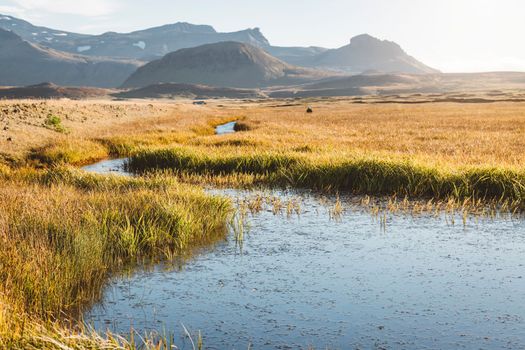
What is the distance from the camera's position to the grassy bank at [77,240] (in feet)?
23.7

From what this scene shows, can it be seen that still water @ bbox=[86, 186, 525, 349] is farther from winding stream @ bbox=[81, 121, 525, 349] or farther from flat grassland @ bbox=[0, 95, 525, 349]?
flat grassland @ bbox=[0, 95, 525, 349]

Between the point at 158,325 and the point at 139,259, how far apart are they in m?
2.89

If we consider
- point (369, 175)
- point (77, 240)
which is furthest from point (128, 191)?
point (369, 175)

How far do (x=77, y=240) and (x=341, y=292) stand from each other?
175 inches

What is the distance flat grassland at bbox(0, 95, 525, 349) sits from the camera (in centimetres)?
753

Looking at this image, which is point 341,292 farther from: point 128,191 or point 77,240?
point 128,191

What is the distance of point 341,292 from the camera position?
328 inches

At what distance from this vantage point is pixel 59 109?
4112cm

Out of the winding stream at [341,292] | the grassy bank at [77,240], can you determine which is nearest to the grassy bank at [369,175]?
the winding stream at [341,292]

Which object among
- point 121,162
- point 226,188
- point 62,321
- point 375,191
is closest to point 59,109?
point 121,162

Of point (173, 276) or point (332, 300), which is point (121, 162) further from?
point (332, 300)

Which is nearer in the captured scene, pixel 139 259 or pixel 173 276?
pixel 173 276

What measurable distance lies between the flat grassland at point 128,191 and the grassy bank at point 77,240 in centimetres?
3

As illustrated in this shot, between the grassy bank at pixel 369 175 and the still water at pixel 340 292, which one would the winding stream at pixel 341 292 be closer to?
the still water at pixel 340 292
